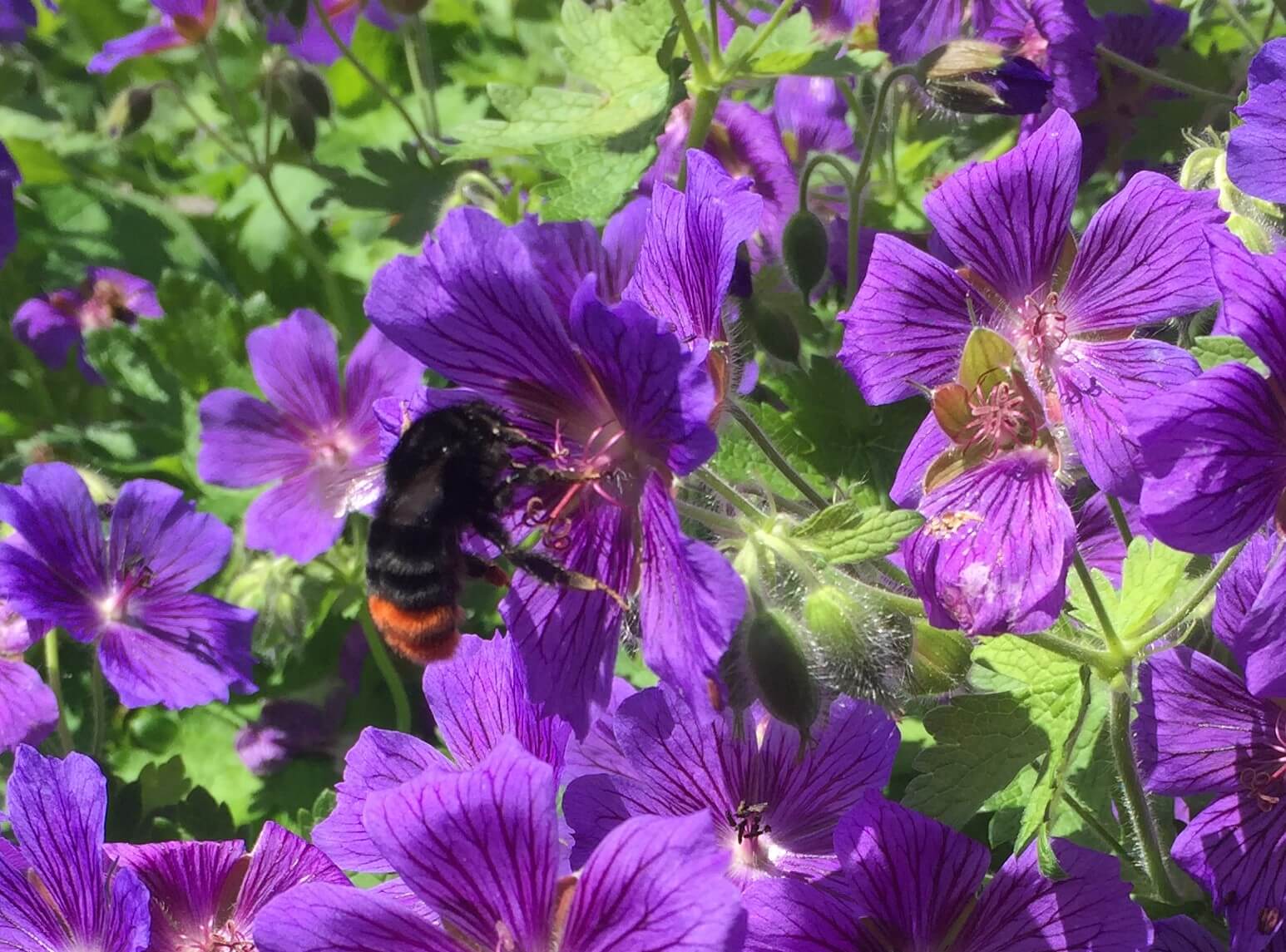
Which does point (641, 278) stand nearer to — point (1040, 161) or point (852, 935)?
point (1040, 161)

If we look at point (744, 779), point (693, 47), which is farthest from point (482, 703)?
point (693, 47)

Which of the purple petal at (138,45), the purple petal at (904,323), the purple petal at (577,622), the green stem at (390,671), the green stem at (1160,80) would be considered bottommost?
the green stem at (390,671)

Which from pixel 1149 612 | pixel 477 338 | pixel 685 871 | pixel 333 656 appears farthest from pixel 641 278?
pixel 333 656

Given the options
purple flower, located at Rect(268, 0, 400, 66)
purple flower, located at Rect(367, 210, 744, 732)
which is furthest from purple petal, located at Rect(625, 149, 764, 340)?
purple flower, located at Rect(268, 0, 400, 66)

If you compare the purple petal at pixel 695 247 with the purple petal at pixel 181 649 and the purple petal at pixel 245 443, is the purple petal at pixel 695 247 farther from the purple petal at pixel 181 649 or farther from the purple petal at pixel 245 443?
the purple petal at pixel 245 443

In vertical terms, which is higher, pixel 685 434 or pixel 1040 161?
pixel 1040 161

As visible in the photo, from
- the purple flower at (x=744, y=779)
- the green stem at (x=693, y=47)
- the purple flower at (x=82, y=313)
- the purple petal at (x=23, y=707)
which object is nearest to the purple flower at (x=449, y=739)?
the purple flower at (x=744, y=779)
